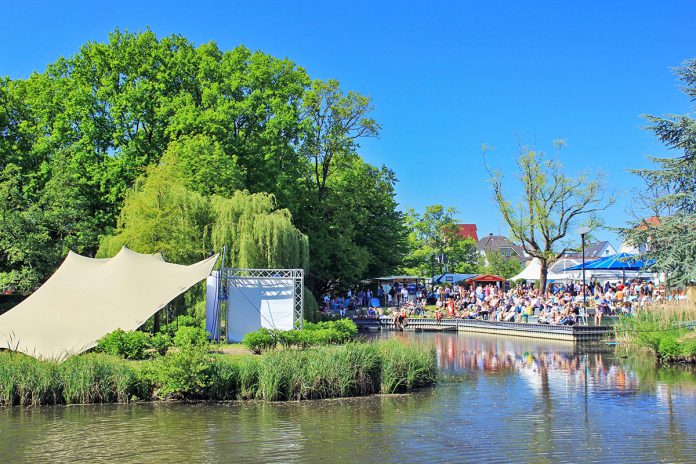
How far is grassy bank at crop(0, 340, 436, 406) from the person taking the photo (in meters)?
14.9

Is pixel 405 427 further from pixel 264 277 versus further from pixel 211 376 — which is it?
pixel 264 277

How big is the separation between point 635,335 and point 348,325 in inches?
409

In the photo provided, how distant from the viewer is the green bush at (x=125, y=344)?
18094 millimetres

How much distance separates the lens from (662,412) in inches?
553

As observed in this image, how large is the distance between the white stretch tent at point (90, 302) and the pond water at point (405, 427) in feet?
11.9

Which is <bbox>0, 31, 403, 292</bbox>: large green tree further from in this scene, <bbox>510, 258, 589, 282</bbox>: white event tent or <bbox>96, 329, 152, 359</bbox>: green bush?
<bbox>510, 258, 589, 282</bbox>: white event tent

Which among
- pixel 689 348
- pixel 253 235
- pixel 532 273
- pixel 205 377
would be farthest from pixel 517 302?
pixel 205 377

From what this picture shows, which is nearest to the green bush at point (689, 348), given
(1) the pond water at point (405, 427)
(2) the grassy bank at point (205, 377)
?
(1) the pond water at point (405, 427)

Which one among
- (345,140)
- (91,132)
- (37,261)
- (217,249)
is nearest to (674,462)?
(217,249)

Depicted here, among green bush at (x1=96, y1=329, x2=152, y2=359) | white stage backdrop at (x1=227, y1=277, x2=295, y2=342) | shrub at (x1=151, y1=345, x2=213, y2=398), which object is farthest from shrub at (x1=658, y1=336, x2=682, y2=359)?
green bush at (x1=96, y1=329, x2=152, y2=359)

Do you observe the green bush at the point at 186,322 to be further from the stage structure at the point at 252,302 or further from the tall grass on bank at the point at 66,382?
the tall grass on bank at the point at 66,382

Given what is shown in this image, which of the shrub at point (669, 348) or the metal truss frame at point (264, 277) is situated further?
the metal truss frame at point (264, 277)

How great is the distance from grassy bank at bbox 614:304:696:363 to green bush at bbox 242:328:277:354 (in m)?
12.4

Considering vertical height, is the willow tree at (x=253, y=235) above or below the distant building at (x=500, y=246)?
below
